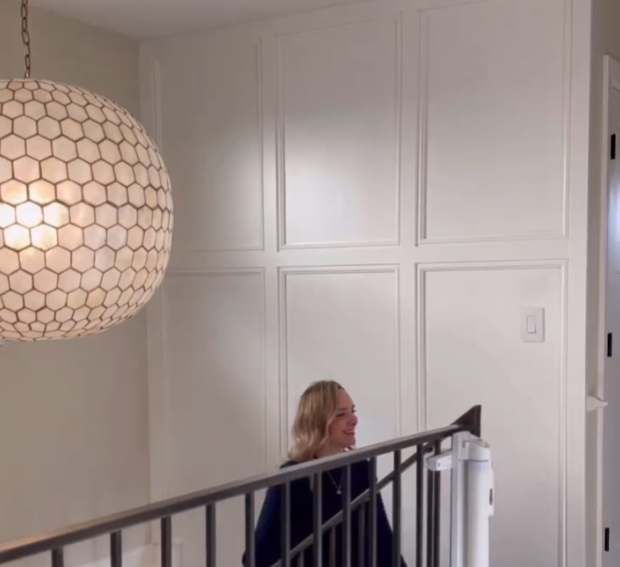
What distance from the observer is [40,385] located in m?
3.00

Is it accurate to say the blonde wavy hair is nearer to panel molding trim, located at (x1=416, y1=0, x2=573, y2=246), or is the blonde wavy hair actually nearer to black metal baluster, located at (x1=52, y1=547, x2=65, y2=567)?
panel molding trim, located at (x1=416, y1=0, x2=573, y2=246)

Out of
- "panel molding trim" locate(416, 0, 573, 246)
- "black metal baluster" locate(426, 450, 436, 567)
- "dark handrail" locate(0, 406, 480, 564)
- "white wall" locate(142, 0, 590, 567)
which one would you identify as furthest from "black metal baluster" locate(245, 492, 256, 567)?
"panel molding trim" locate(416, 0, 573, 246)

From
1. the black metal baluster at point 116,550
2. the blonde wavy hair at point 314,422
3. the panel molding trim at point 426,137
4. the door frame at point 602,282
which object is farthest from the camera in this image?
the door frame at point 602,282

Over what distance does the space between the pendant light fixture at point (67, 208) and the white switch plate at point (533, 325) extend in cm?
177

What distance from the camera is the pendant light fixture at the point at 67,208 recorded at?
1.05 meters

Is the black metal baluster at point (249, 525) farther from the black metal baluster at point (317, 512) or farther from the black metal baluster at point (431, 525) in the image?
the black metal baluster at point (431, 525)

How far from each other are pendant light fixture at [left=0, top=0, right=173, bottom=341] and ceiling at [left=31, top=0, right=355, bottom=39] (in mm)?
1948

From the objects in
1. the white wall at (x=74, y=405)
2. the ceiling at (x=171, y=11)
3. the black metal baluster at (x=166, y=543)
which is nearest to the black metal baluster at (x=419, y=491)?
the black metal baluster at (x=166, y=543)

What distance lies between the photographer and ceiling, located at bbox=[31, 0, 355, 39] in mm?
2924

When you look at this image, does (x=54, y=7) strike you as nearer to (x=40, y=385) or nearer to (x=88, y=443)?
(x=40, y=385)

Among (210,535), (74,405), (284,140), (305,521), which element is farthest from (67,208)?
(74,405)

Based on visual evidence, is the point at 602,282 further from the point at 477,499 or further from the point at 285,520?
Result: the point at 285,520

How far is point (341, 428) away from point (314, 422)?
0.09m

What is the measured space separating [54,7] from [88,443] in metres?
A: 1.75
